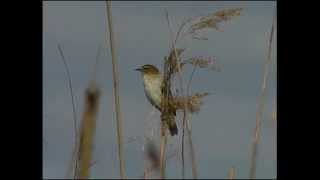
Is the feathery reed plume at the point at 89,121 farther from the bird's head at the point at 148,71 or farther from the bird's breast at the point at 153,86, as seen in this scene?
the bird's head at the point at 148,71

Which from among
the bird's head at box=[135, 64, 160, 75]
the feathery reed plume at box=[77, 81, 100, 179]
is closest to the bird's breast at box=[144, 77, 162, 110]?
the bird's head at box=[135, 64, 160, 75]

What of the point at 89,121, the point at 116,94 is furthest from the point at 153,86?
the point at 89,121

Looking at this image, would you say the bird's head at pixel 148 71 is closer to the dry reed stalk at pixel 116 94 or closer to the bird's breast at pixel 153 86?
the bird's breast at pixel 153 86

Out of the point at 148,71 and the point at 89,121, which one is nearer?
the point at 89,121

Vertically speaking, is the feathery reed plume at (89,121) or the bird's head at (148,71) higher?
the bird's head at (148,71)

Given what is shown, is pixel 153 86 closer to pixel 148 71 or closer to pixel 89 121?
pixel 148 71

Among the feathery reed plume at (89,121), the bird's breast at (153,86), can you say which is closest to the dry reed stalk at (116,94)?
the feathery reed plume at (89,121)

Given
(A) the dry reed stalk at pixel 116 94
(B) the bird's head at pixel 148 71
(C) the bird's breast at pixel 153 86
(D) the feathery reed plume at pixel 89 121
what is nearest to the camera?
(D) the feathery reed plume at pixel 89 121

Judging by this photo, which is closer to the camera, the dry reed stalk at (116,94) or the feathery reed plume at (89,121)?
the feathery reed plume at (89,121)

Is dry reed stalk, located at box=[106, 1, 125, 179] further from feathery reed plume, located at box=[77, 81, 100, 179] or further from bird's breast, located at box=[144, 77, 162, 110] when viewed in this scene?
bird's breast, located at box=[144, 77, 162, 110]

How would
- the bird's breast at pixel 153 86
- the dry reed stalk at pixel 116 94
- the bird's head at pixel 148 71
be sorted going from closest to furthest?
1. the dry reed stalk at pixel 116 94
2. the bird's breast at pixel 153 86
3. the bird's head at pixel 148 71
